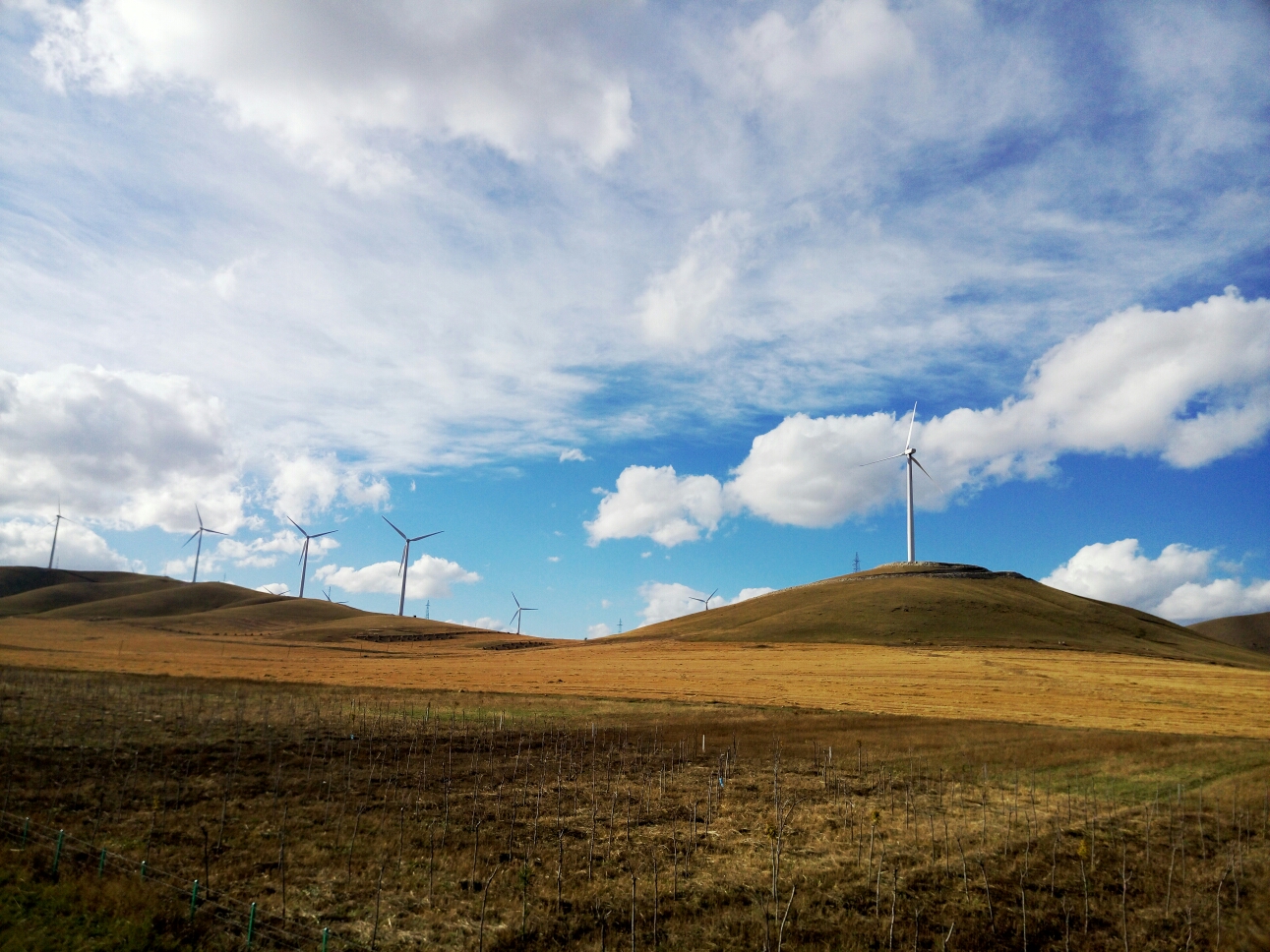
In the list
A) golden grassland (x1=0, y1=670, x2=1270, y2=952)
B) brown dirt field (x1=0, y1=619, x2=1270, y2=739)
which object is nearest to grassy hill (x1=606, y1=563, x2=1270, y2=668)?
brown dirt field (x1=0, y1=619, x2=1270, y2=739)

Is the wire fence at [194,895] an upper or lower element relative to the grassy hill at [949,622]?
lower

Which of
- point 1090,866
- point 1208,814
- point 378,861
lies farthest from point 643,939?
point 1208,814

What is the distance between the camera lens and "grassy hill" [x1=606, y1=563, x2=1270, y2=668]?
12925 centimetres

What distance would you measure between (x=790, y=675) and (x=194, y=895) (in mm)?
77563

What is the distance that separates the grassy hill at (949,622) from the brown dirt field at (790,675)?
1142cm

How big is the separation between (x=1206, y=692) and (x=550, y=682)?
201 feet

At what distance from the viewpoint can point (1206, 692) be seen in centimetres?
7194

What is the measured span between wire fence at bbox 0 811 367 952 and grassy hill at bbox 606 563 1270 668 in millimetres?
119238

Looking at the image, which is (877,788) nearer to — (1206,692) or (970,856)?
(970,856)

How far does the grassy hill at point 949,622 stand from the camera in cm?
12925

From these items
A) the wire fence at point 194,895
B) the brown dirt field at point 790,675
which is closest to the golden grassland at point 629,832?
the wire fence at point 194,895

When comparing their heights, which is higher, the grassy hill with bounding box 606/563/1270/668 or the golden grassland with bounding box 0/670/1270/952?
the grassy hill with bounding box 606/563/1270/668

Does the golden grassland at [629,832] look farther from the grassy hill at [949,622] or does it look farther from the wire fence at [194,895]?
the grassy hill at [949,622]

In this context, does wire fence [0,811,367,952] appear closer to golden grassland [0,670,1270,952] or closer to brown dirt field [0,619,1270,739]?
golden grassland [0,670,1270,952]
